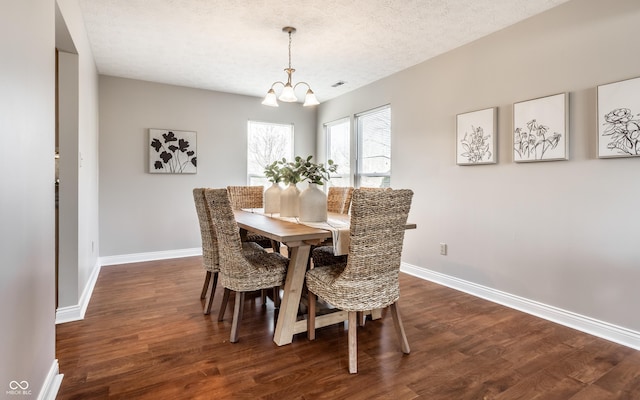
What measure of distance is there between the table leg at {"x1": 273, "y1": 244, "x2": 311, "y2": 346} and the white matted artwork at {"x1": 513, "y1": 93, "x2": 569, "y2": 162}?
6.61 ft

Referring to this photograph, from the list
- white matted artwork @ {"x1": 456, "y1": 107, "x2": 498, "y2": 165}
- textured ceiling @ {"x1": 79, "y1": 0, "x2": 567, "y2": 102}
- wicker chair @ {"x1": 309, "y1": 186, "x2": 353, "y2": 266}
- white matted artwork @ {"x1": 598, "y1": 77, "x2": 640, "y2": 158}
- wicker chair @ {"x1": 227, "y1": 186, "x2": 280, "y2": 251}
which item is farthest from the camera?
wicker chair @ {"x1": 227, "y1": 186, "x2": 280, "y2": 251}

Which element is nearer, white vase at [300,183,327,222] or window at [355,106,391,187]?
white vase at [300,183,327,222]

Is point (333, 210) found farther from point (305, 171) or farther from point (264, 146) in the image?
point (264, 146)

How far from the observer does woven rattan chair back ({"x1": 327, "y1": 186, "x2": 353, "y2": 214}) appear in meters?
3.25

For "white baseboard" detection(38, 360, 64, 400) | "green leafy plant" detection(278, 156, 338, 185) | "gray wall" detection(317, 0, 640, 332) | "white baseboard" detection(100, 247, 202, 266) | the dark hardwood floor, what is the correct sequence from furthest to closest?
1. "white baseboard" detection(100, 247, 202, 266)
2. "green leafy plant" detection(278, 156, 338, 185)
3. "gray wall" detection(317, 0, 640, 332)
4. the dark hardwood floor
5. "white baseboard" detection(38, 360, 64, 400)

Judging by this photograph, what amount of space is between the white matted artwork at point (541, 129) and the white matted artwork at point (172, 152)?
13.0 feet

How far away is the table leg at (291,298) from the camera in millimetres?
2168

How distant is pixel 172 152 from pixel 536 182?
14.0ft

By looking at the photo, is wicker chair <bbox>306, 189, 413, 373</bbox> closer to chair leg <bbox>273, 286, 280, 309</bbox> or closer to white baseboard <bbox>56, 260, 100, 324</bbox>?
chair leg <bbox>273, 286, 280, 309</bbox>

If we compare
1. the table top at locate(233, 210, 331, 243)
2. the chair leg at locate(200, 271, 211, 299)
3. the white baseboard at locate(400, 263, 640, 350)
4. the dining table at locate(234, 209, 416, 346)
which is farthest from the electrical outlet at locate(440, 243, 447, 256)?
the chair leg at locate(200, 271, 211, 299)

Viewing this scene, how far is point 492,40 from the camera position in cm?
304

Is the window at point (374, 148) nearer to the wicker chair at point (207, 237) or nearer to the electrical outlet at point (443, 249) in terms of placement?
the electrical outlet at point (443, 249)

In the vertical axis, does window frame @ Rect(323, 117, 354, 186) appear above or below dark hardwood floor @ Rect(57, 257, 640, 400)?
above

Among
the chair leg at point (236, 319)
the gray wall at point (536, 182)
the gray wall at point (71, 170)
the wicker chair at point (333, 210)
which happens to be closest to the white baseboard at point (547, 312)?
the gray wall at point (536, 182)
